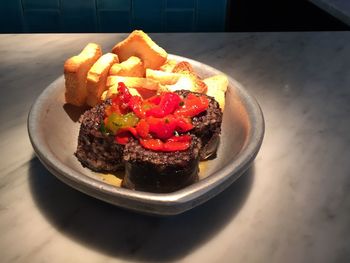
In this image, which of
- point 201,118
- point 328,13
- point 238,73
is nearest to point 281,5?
point 328,13

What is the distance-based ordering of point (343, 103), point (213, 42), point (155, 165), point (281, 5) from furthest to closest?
1. point (281, 5)
2. point (213, 42)
3. point (343, 103)
4. point (155, 165)

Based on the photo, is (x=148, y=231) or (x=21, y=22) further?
(x=21, y=22)

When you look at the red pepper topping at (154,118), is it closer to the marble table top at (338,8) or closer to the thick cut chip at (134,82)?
the thick cut chip at (134,82)

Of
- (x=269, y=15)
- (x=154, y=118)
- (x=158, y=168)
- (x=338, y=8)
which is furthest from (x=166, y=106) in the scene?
(x=269, y=15)

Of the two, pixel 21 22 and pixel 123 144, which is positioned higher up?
pixel 123 144

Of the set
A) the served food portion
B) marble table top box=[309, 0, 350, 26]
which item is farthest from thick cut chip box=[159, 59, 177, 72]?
marble table top box=[309, 0, 350, 26]

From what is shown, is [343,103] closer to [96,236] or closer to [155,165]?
[155,165]

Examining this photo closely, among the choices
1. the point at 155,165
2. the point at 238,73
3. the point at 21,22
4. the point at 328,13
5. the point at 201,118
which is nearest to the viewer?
the point at 155,165
